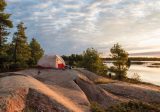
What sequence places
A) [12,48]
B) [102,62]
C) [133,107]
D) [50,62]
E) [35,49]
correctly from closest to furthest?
[133,107], [50,62], [12,48], [102,62], [35,49]

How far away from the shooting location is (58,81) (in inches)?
1107

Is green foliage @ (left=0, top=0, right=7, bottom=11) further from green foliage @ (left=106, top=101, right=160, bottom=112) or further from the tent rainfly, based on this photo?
green foliage @ (left=106, top=101, right=160, bottom=112)

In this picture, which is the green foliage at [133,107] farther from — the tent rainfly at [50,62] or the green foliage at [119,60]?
the green foliage at [119,60]

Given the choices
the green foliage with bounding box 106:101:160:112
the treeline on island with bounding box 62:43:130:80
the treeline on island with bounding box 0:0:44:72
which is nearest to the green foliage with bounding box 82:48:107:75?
the treeline on island with bounding box 62:43:130:80

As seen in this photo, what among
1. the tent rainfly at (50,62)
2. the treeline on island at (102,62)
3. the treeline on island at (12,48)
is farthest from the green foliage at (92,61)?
the tent rainfly at (50,62)

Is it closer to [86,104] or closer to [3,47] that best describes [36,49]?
[3,47]

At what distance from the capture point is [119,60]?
71.8 metres

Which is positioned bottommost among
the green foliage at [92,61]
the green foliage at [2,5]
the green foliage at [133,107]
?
the green foliage at [133,107]

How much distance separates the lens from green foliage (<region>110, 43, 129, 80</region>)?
231 ft

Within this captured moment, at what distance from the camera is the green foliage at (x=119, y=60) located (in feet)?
231

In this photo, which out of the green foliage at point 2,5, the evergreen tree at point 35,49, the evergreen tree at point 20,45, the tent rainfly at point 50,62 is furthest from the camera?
the evergreen tree at point 35,49

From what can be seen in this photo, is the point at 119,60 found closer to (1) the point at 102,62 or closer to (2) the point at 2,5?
(1) the point at 102,62

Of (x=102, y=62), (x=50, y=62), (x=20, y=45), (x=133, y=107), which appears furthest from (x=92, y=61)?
(x=133, y=107)

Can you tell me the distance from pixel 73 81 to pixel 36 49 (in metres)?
59.0
